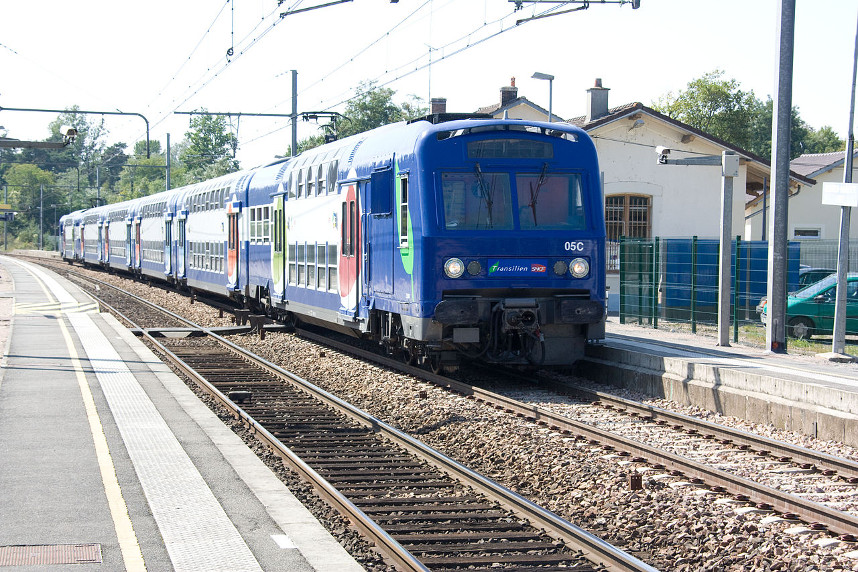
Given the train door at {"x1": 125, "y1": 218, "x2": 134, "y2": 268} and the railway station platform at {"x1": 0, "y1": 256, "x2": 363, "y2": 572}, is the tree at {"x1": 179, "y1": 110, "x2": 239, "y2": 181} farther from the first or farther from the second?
the railway station platform at {"x1": 0, "y1": 256, "x2": 363, "y2": 572}

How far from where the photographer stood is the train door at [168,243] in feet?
120

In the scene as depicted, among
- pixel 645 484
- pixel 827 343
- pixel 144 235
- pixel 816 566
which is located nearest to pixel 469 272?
pixel 645 484

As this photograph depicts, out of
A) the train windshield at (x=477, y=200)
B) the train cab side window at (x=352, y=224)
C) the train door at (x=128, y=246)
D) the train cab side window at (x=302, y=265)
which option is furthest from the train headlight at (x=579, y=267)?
the train door at (x=128, y=246)

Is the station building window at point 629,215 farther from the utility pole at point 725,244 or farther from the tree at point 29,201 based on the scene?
the tree at point 29,201

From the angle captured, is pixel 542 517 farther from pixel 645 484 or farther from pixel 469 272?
pixel 469 272

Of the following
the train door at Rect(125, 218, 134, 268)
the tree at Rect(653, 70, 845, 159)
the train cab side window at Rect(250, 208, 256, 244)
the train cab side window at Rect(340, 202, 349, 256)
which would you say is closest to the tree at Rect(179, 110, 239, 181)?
the tree at Rect(653, 70, 845, 159)

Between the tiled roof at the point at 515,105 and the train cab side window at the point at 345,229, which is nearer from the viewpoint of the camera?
the train cab side window at the point at 345,229

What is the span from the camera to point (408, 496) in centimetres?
788

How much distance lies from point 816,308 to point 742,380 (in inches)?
369

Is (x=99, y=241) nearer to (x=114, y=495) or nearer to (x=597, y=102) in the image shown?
(x=597, y=102)

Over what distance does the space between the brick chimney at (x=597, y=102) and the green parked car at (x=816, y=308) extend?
1593cm

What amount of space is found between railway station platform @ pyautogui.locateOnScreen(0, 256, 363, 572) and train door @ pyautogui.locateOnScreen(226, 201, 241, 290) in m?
11.2

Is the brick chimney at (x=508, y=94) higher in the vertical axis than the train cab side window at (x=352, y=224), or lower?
higher

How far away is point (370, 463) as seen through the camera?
9.02 m
